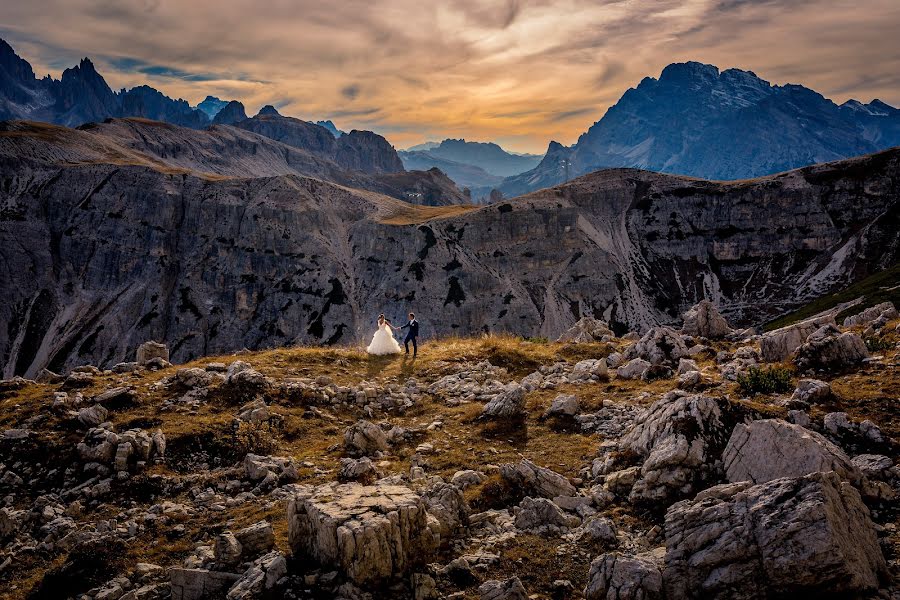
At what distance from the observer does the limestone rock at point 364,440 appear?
46.5 ft

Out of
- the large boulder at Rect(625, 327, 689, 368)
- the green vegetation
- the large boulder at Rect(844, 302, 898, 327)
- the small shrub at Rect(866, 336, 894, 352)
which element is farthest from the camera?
the green vegetation

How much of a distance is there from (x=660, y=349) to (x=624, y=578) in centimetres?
1525

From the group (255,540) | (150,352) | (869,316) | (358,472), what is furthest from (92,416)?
(869,316)

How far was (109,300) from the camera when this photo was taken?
151 m

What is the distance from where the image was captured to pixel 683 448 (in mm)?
10164

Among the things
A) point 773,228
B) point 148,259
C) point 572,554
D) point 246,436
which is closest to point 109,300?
point 148,259

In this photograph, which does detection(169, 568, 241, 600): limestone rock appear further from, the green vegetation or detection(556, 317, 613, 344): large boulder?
the green vegetation

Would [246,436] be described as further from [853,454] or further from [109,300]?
[109,300]

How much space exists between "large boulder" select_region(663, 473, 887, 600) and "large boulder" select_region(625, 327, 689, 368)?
41.8 feet

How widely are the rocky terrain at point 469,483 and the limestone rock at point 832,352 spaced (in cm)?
8

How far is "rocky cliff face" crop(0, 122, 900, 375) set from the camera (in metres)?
147

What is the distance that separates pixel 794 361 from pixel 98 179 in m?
197

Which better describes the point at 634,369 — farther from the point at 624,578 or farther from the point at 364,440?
the point at 624,578

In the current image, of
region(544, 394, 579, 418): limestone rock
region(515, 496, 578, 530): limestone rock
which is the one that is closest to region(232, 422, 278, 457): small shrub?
region(515, 496, 578, 530): limestone rock
